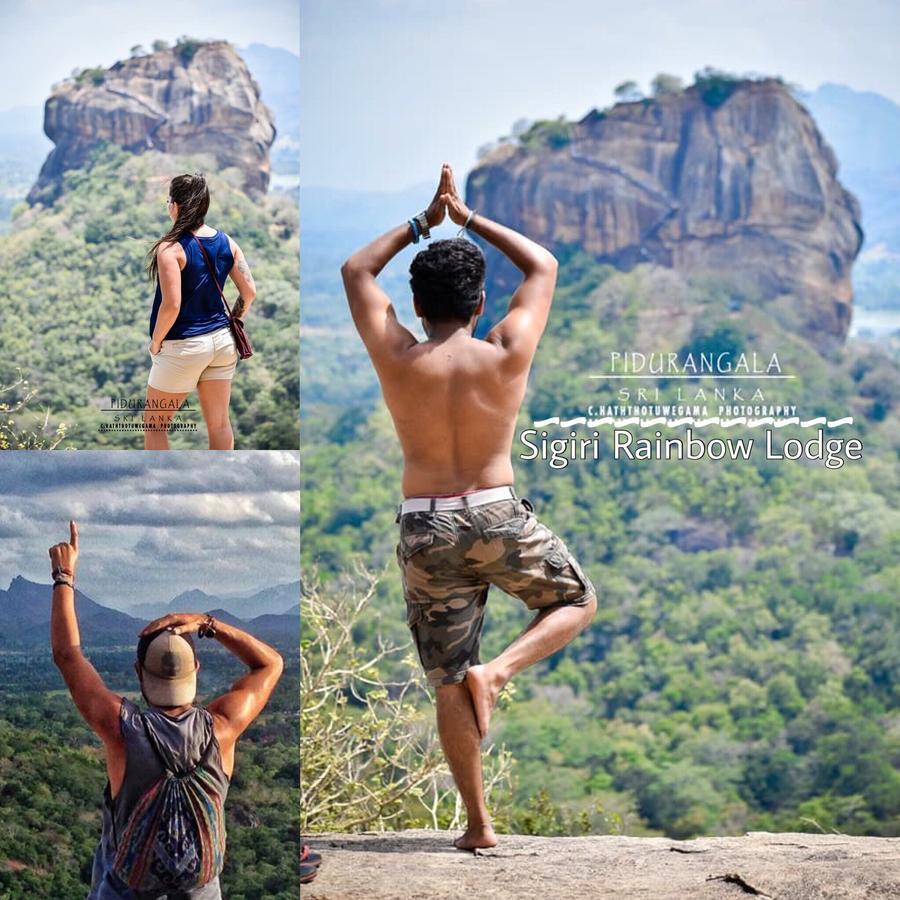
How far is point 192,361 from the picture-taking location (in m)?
3.51

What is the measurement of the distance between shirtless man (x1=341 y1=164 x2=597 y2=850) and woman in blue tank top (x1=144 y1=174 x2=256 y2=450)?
1.20 feet

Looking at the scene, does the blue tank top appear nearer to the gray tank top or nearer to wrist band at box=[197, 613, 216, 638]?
wrist band at box=[197, 613, 216, 638]

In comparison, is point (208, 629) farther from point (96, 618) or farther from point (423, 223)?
point (423, 223)

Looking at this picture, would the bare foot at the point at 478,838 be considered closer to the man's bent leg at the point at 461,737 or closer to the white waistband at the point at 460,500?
the man's bent leg at the point at 461,737

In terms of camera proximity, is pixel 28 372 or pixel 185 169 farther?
pixel 185 169

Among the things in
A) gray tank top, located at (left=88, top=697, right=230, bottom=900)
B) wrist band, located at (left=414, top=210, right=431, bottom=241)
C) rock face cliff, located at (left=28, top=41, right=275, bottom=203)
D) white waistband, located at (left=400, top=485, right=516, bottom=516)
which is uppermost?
rock face cliff, located at (left=28, top=41, right=275, bottom=203)

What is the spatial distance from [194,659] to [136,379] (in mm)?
854

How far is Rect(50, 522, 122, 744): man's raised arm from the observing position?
10.1 ft

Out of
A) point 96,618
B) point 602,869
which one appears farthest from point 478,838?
point 96,618

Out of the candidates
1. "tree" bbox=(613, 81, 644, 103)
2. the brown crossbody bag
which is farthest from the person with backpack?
"tree" bbox=(613, 81, 644, 103)

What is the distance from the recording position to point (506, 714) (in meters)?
14.1

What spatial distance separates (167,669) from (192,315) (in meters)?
0.82

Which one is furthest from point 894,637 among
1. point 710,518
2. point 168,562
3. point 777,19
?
point 168,562

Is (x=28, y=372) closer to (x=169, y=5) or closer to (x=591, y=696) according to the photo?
(x=169, y=5)
